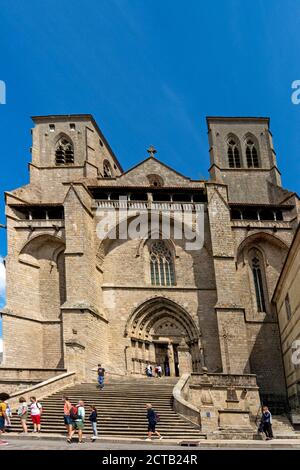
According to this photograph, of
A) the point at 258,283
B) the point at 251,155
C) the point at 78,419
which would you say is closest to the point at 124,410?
the point at 78,419

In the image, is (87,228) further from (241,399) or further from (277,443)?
(277,443)

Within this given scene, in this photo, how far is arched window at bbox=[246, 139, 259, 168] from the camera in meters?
36.0

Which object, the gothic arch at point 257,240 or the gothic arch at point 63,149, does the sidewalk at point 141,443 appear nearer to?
the gothic arch at point 257,240

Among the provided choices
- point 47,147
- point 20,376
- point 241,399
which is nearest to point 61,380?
point 20,376

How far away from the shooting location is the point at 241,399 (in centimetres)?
2044

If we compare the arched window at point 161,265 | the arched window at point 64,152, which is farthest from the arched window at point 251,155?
the arched window at point 64,152

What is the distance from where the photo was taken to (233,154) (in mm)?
36375

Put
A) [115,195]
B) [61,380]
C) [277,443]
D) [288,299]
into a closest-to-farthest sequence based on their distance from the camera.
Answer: [277,443] < [61,380] < [288,299] < [115,195]

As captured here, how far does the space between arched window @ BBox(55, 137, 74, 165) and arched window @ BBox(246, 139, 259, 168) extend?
1309cm

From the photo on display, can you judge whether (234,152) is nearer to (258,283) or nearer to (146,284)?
(258,283)

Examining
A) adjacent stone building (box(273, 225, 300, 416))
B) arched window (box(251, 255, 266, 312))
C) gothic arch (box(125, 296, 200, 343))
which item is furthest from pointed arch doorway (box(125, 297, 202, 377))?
adjacent stone building (box(273, 225, 300, 416))

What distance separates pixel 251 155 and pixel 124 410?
2489cm

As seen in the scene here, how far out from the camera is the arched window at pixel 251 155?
3603 centimetres
